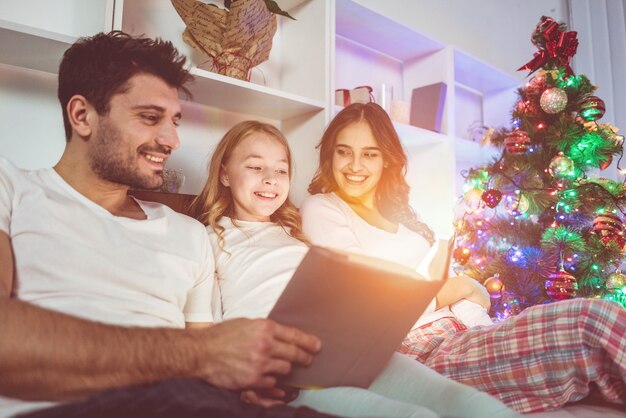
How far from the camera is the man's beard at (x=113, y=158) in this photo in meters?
0.99

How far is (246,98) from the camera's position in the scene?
1.58m

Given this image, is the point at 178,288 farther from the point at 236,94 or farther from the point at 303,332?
the point at 236,94

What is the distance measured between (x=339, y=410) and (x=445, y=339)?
1.71ft

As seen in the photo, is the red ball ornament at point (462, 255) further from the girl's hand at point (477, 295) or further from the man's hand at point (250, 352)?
the man's hand at point (250, 352)

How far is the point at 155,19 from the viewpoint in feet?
5.29

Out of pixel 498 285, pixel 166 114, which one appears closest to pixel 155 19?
pixel 166 114

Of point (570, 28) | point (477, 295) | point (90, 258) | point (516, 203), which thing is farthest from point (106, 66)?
point (570, 28)

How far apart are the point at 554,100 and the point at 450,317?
114 cm

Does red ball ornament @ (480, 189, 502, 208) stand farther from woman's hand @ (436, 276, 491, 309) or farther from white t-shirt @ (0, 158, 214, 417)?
white t-shirt @ (0, 158, 214, 417)

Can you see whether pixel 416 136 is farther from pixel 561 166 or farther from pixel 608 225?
pixel 608 225

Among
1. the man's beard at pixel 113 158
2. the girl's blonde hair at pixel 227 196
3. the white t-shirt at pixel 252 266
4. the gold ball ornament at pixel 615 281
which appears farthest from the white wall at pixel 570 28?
the man's beard at pixel 113 158

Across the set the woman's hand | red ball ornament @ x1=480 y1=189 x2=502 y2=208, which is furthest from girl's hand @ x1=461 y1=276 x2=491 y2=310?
red ball ornament @ x1=480 y1=189 x2=502 y2=208

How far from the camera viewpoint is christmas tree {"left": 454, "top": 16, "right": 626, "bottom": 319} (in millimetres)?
1873

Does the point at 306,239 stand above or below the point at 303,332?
above
